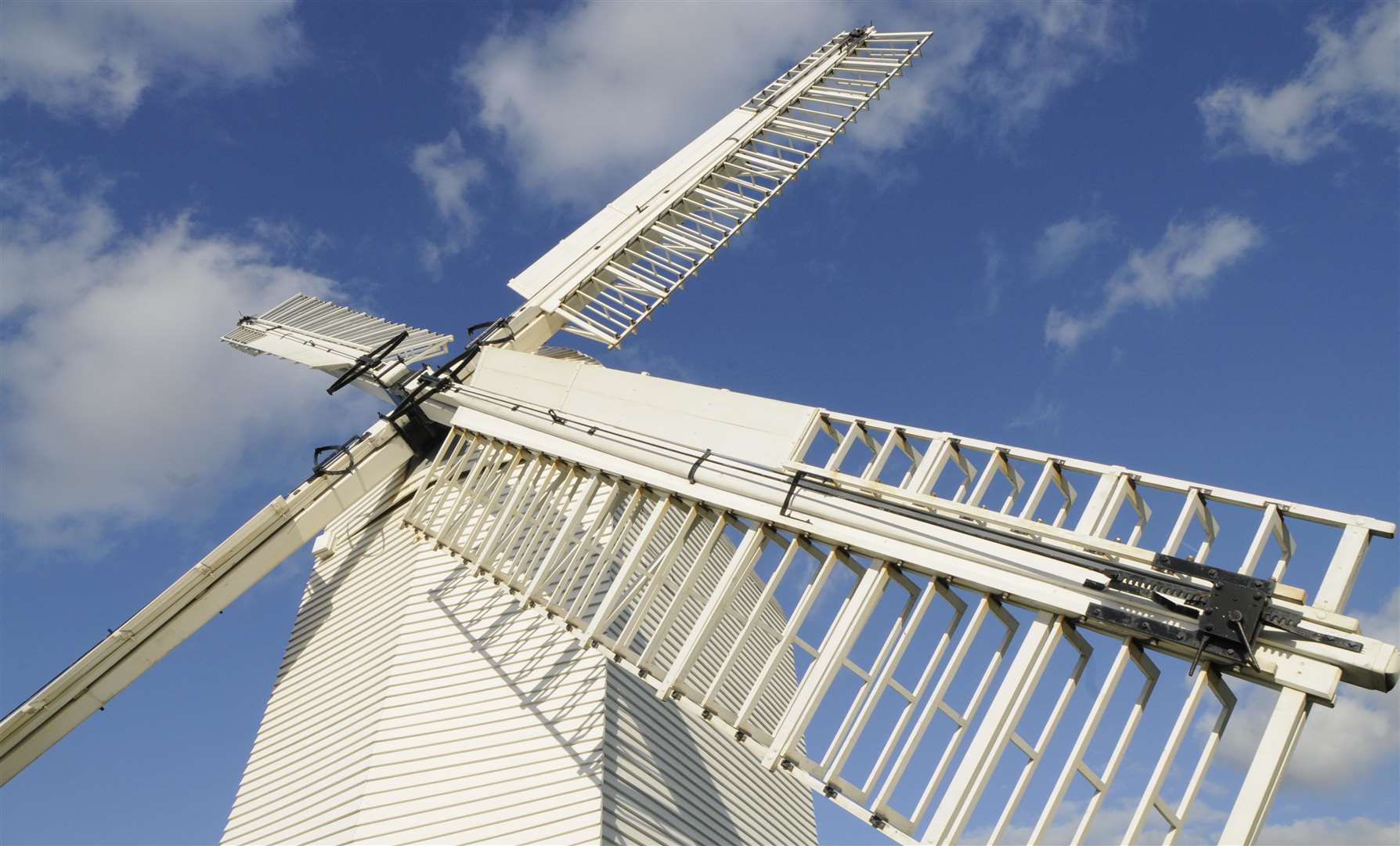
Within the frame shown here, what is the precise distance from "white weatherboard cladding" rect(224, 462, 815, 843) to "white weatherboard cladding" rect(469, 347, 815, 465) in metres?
2.56

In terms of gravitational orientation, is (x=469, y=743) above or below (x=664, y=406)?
below

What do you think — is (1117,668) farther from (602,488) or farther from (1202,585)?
(602,488)

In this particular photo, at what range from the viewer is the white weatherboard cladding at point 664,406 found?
10656mm

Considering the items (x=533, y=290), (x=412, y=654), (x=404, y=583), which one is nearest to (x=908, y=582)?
(x=412, y=654)

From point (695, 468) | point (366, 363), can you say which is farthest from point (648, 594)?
point (366, 363)

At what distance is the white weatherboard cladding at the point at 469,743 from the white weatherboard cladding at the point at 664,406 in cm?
256

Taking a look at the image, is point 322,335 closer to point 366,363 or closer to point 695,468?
point 366,363

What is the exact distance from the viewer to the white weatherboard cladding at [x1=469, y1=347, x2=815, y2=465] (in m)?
10.7

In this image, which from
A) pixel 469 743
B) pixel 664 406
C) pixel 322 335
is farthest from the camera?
pixel 322 335

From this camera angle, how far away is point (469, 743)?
13625mm

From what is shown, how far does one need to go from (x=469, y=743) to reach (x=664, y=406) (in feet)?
16.3

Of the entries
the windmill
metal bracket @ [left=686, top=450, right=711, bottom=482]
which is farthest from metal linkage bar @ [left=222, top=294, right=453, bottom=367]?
metal bracket @ [left=686, top=450, right=711, bottom=482]

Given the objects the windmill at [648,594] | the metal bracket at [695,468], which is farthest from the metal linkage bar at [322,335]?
the metal bracket at [695,468]

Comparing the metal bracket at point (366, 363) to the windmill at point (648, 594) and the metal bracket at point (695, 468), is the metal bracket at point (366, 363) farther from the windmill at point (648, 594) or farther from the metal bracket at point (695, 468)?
the metal bracket at point (695, 468)
